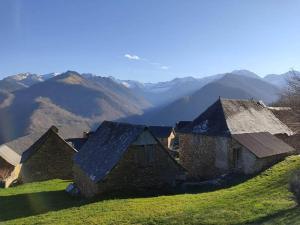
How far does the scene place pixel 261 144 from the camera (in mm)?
37844

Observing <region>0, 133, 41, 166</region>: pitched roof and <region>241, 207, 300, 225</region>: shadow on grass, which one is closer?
<region>241, 207, 300, 225</region>: shadow on grass

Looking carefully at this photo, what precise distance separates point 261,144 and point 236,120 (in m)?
4.22

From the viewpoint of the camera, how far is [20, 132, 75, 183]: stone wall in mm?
56062

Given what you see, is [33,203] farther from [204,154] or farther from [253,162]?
[253,162]

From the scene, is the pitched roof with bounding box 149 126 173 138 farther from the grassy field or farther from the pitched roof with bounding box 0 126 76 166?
the grassy field

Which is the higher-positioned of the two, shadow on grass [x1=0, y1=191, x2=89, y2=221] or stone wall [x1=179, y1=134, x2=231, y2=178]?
stone wall [x1=179, y1=134, x2=231, y2=178]

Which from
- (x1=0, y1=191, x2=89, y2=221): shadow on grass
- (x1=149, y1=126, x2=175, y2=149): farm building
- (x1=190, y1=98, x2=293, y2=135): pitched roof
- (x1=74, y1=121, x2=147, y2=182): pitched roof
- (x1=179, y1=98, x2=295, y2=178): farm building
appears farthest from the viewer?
(x1=149, y1=126, x2=175, y2=149): farm building

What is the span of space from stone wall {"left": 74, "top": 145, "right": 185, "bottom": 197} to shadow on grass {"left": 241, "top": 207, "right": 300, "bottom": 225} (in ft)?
44.8

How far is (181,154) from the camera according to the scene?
45.0m

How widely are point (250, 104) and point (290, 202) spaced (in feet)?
85.6

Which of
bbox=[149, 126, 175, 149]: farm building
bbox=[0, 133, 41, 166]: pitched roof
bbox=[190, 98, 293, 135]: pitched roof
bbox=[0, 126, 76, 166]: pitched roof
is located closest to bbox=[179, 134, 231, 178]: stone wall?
bbox=[190, 98, 293, 135]: pitched roof

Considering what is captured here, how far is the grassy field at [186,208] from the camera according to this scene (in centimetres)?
2006

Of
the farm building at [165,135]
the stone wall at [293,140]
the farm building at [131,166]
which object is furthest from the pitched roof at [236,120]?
the farm building at [165,135]

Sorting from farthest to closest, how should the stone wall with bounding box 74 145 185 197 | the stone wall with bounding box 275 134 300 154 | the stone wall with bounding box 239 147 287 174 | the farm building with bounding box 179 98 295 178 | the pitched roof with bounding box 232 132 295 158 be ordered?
the stone wall with bounding box 275 134 300 154
the farm building with bounding box 179 98 295 178
the pitched roof with bounding box 232 132 295 158
the stone wall with bounding box 239 147 287 174
the stone wall with bounding box 74 145 185 197
